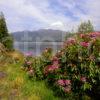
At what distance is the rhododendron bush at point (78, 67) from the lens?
386 inches

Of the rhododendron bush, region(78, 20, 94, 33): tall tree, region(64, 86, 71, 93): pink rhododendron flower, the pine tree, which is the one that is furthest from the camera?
the pine tree

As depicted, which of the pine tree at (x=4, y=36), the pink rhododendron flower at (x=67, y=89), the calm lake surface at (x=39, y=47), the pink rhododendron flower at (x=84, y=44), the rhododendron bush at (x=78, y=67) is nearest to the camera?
the rhododendron bush at (x=78, y=67)

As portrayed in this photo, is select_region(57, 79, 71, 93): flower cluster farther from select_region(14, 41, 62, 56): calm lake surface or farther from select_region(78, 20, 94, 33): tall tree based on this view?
select_region(78, 20, 94, 33): tall tree

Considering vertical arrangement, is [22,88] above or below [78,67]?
below

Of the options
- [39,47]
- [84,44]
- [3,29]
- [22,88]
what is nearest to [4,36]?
[3,29]

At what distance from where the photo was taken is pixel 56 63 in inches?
424

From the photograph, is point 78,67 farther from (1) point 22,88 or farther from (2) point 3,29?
(2) point 3,29

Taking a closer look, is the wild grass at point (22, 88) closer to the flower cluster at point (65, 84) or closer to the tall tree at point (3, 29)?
the flower cluster at point (65, 84)

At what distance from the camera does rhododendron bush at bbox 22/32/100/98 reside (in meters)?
9.80

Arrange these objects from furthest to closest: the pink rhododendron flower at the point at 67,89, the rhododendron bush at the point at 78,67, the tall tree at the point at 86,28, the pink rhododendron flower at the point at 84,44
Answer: the tall tree at the point at 86,28 < the pink rhododendron flower at the point at 84,44 < the pink rhododendron flower at the point at 67,89 < the rhododendron bush at the point at 78,67

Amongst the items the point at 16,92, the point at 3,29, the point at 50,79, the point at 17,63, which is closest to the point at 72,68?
the point at 50,79

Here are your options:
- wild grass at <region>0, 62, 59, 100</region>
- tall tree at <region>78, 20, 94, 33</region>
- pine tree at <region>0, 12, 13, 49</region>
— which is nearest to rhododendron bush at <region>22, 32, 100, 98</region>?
wild grass at <region>0, 62, 59, 100</region>

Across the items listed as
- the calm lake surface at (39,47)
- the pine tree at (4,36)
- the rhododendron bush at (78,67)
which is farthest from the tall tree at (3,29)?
the rhododendron bush at (78,67)

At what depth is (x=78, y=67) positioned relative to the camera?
10008mm
